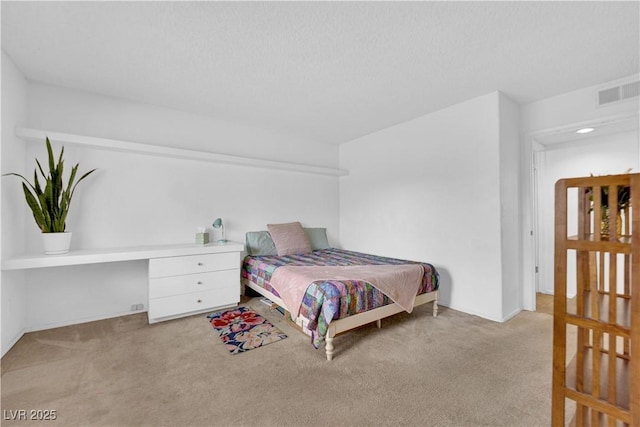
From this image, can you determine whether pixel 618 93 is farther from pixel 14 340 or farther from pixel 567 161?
pixel 14 340

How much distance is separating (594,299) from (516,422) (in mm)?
1033

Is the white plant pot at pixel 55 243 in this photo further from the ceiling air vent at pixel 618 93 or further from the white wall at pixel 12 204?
the ceiling air vent at pixel 618 93

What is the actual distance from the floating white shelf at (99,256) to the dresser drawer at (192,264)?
0.17 feet

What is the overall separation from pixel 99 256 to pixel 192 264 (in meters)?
0.82

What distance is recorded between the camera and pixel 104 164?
297 cm

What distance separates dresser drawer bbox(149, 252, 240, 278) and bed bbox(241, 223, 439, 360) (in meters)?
0.35

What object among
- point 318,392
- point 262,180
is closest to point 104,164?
point 262,180

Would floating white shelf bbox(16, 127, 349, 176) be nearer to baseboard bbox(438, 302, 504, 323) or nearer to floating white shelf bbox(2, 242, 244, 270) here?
floating white shelf bbox(2, 242, 244, 270)

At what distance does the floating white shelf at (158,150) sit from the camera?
2.47 m

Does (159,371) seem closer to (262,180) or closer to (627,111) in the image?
(262,180)

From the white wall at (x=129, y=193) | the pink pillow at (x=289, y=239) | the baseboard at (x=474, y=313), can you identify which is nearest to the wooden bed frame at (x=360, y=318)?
the baseboard at (x=474, y=313)

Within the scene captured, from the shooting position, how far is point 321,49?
7.07 ft

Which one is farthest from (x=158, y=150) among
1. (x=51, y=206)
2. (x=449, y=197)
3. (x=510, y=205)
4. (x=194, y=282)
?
(x=510, y=205)

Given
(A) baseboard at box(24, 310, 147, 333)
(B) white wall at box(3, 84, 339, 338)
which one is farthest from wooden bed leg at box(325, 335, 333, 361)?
(A) baseboard at box(24, 310, 147, 333)
